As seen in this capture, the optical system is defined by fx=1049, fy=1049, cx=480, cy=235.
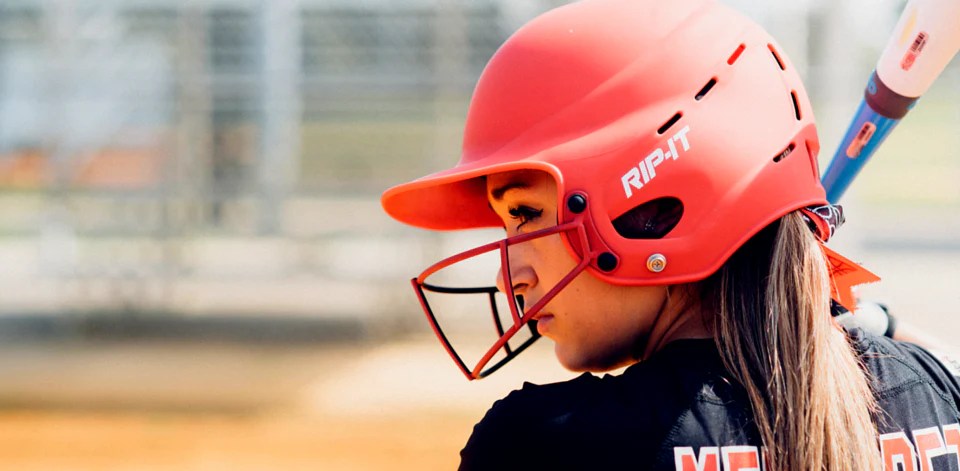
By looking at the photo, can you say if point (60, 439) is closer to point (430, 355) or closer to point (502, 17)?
point (430, 355)

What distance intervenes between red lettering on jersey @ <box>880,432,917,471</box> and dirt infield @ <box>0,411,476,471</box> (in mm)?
4548

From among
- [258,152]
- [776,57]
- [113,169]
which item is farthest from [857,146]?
[113,169]

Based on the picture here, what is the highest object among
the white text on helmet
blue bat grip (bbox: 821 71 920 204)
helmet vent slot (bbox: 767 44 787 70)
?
blue bat grip (bbox: 821 71 920 204)

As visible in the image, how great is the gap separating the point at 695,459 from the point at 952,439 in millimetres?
438

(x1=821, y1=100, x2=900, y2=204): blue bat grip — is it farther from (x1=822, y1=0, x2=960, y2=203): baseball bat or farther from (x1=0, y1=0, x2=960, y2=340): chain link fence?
(x1=0, y1=0, x2=960, y2=340): chain link fence

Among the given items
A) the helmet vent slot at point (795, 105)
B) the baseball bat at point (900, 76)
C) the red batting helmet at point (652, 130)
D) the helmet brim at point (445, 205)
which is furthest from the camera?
the helmet brim at point (445, 205)

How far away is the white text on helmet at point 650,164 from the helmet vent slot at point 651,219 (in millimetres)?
47

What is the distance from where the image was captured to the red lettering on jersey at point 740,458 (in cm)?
134

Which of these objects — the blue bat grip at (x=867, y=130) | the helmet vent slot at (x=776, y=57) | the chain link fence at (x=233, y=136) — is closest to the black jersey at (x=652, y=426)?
the helmet vent slot at (x=776, y=57)

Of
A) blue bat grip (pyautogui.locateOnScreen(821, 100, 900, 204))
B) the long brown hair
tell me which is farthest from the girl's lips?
blue bat grip (pyautogui.locateOnScreen(821, 100, 900, 204))

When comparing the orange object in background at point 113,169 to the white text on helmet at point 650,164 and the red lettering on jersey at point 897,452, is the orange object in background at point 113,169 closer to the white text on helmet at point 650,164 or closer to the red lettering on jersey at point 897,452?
the white text on helmet at point 650,164

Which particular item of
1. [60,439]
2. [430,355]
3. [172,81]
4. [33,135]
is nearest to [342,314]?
[430,355]

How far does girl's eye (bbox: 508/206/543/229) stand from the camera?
1.63 metres

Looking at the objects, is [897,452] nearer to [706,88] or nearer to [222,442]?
[706,88]
